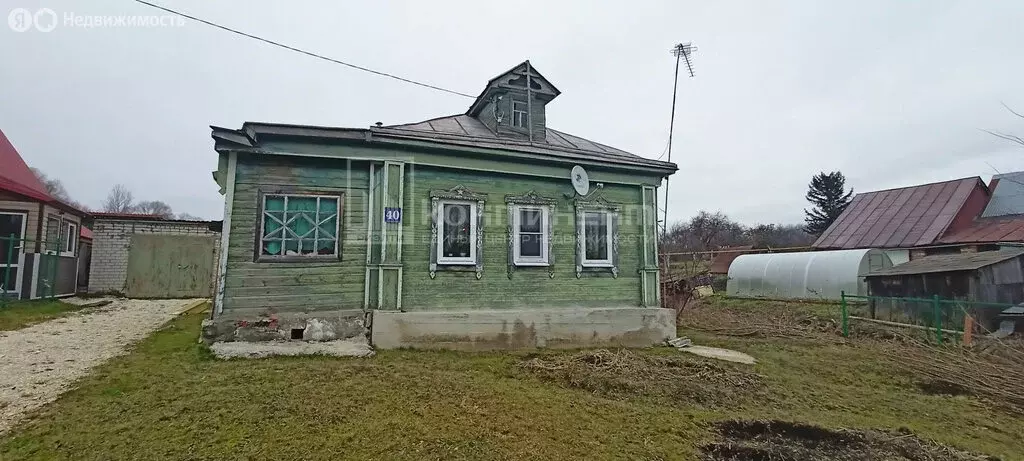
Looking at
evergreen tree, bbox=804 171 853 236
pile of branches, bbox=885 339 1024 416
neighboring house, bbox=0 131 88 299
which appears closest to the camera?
pile of branches, bbox=885 339 1024 416

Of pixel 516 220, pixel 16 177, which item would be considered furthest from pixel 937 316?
pixel 16 177

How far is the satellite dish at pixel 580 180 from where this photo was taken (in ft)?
30.4

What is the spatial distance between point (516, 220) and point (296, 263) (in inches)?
151

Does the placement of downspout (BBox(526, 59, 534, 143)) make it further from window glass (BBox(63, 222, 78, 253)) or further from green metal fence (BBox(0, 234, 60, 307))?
window glass (BBox(63, 222, 78, 253))

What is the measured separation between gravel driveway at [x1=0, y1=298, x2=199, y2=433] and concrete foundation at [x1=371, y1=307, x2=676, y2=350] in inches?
146

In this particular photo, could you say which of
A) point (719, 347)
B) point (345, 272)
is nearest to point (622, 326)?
point (719, 347)

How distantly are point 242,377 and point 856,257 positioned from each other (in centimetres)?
1960

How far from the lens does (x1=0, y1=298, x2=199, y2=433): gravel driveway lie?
15.7 feet

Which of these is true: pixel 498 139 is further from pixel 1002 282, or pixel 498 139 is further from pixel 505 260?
pixel 1002 282

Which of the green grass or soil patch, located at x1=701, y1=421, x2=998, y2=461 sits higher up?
the green grass

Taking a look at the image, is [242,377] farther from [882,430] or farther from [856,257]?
[856,257]

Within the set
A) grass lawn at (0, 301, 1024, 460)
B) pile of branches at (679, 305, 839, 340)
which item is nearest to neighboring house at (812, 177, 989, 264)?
pile of branches at (679, 305, 839, 340)

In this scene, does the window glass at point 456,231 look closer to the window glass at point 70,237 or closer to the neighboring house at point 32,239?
the neighboring house at point 32,239

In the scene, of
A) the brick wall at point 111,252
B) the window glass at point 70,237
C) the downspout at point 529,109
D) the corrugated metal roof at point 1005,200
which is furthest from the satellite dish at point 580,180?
the corrugated metal roof at point 1005,200
